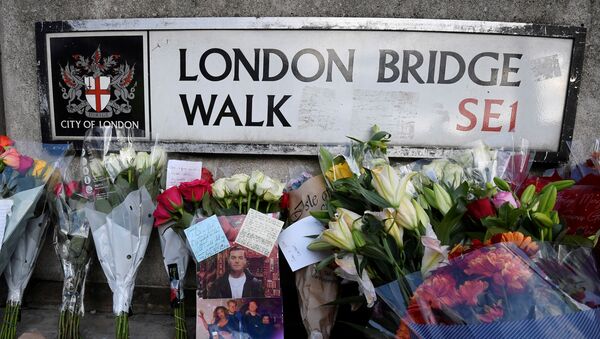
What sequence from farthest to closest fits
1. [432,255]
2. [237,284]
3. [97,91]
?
[97,91], [237,284], [432,255]

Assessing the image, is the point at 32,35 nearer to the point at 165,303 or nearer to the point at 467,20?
the point at 165,303

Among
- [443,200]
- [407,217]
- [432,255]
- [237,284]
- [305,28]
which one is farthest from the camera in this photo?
[305,28]

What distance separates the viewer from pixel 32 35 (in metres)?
2.39

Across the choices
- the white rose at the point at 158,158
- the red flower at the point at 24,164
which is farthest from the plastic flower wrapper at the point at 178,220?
the red flower at the point at 24,164

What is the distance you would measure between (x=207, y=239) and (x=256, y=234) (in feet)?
0.71

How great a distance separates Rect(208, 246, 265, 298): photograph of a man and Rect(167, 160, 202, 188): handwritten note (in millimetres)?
475

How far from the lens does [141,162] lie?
2.06m

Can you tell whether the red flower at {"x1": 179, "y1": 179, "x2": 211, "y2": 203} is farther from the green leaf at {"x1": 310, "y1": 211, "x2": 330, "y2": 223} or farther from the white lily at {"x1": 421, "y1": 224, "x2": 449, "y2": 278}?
the white lily at {"x1": 421, "y1": 224, "x2": 449, "y2": 278}

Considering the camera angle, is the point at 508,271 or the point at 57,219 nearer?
the point at 508,271

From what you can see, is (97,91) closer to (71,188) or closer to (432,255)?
(71,188)

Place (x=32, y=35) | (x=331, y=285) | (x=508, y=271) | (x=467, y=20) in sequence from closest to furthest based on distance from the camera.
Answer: (x=508, y=271)
(x=331, y=285)
(x=467, y=20)
(x=32, y=35)

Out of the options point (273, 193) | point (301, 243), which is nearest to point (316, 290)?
point (301, 243)

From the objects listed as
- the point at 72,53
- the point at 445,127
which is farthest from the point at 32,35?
the point at 445,127

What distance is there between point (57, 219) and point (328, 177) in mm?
1364
